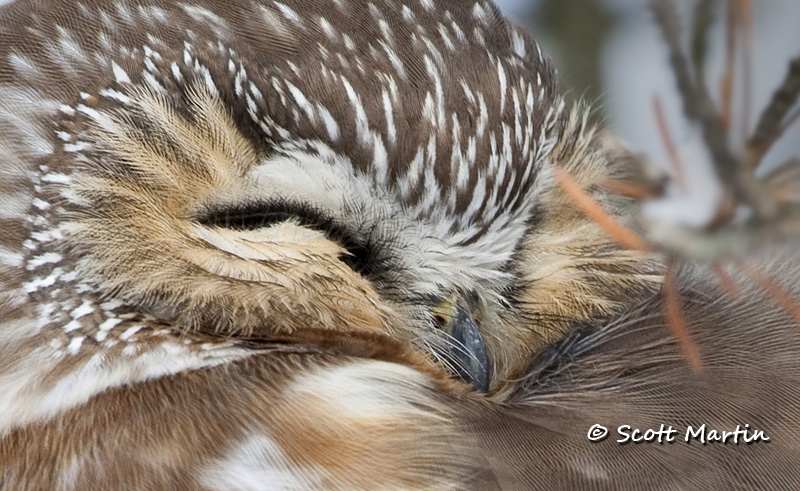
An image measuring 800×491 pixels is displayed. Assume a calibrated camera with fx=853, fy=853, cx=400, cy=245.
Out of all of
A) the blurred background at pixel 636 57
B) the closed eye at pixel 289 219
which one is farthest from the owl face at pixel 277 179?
the blurred background at pixel 636 57

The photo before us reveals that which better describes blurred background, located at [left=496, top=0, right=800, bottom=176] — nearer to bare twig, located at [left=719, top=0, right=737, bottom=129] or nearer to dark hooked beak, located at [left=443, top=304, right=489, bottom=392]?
bare twig, located at [left=719, top=0, right=737, bottom=129]

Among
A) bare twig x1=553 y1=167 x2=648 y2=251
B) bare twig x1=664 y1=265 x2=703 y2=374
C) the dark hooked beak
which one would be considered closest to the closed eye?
the dark hooked beak

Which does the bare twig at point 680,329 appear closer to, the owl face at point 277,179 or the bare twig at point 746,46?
the owl face at point 277,179

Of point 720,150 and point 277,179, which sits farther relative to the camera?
point 277,179

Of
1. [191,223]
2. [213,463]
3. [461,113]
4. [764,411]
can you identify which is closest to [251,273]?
[191,223]

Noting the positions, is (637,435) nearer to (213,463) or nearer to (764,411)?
(764,411)

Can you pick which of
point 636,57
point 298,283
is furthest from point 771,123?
point 298,283

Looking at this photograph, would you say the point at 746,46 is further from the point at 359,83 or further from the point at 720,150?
the point at 359,83

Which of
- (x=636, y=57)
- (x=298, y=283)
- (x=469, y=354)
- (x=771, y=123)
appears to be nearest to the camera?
(x=771, y=123)
